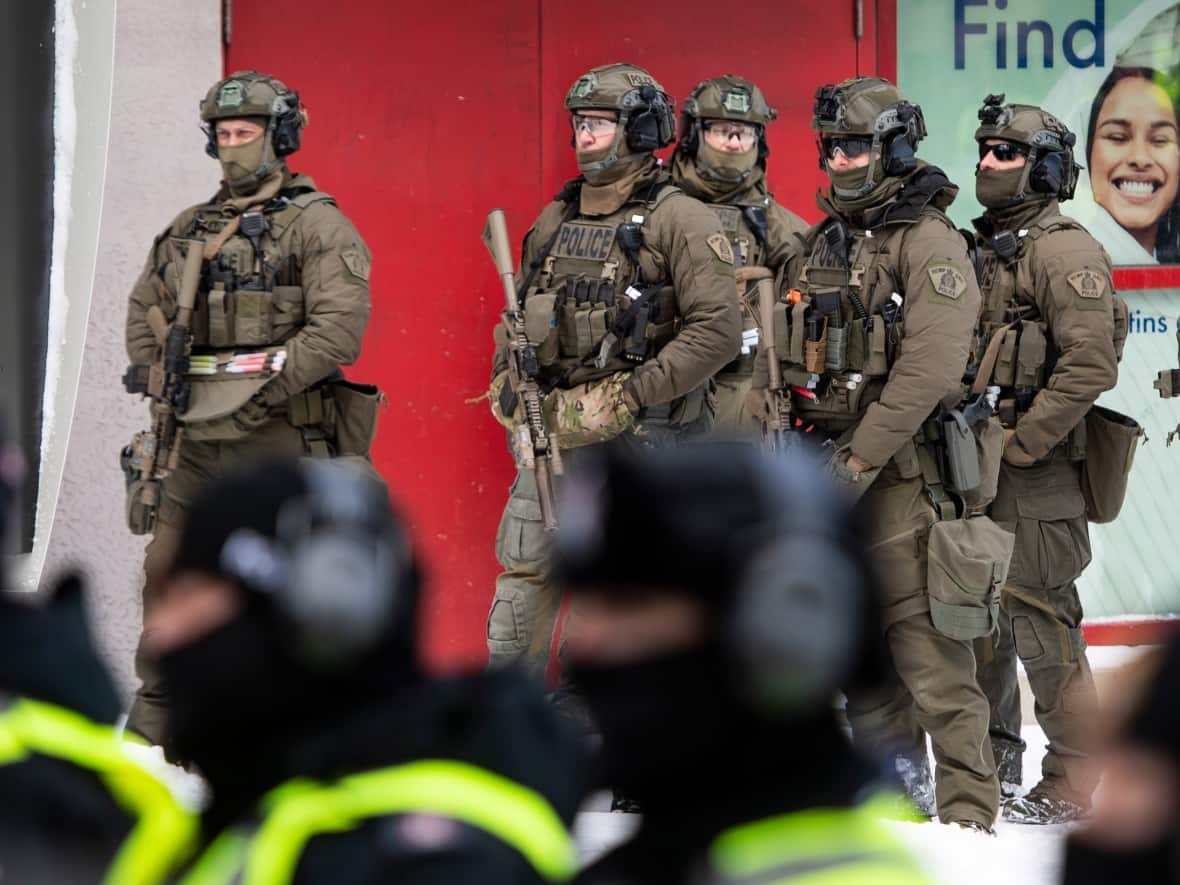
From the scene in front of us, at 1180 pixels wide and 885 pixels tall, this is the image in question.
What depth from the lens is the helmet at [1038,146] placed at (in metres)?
5.65

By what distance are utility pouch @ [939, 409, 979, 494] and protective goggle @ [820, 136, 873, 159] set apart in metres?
0.78

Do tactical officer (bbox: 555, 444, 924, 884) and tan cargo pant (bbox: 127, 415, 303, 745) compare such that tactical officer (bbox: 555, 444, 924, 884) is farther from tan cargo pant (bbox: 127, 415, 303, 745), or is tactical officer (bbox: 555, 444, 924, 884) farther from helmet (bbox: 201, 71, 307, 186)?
helmet (bbox: 201, 71, 307, 186)

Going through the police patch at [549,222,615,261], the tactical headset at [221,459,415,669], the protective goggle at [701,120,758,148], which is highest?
the protective goggle at [701,120,758,148]

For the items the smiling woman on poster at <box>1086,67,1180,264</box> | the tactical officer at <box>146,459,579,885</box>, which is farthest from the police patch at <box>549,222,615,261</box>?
the tactical officer at <box>146,459,579,885</box>

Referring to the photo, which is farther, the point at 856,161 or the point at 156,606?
the point at 856,161

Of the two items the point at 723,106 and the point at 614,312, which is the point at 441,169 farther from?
the point at 614,312

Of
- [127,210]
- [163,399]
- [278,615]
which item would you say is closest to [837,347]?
[163,399]

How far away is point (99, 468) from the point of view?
6461 millimetres

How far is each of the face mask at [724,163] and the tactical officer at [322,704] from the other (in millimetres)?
4867

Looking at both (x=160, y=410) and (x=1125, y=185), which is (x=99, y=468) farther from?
(x=1125, y=185)

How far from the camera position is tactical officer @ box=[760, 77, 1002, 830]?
15.5 ft

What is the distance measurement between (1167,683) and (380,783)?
66 cm

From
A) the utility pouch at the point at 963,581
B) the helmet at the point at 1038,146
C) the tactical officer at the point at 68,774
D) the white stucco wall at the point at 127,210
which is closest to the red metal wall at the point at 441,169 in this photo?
the white stucco wall at the point at 127,210

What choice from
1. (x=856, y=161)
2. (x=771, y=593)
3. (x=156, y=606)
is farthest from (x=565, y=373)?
(x=771, y=593)
